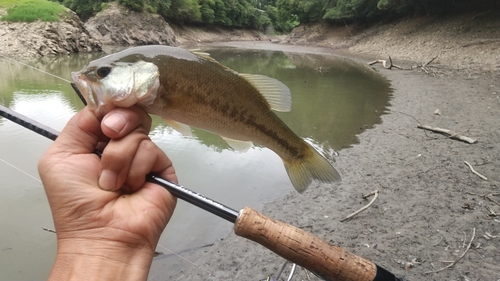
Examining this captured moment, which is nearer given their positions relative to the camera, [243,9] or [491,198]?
[491,198]

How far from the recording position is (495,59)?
57.8ft

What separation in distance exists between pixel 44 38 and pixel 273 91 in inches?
991

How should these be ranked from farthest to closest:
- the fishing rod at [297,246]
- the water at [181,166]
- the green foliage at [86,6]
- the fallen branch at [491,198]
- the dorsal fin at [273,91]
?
the green foliage at [86,6] < the fallen branch at [491,198] < the water at [181,166] < the dorsal fin at [273,91] < the fishing rod at [297,246]

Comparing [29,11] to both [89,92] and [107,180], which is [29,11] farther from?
[107,180]

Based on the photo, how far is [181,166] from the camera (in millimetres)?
6613

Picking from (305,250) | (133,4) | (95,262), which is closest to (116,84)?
(95,262)

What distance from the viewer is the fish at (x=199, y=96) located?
1655mm

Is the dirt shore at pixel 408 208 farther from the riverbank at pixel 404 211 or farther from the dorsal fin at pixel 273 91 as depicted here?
the dorsal fin at pixel 273 91

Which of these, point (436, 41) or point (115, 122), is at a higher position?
point (115, 122)

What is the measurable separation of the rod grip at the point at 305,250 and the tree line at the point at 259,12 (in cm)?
3147

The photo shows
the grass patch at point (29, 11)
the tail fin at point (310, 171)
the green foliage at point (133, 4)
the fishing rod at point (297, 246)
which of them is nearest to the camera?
the fishing rod at point (297, 246)

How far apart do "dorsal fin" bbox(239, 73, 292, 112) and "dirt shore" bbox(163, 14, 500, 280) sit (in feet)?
7.77

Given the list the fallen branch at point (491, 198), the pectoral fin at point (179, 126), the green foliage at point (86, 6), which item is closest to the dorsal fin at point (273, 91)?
the pectoral fin at point (179, 126)

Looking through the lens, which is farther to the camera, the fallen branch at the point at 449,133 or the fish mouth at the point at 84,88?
the fallen branch at the point at 449,133
